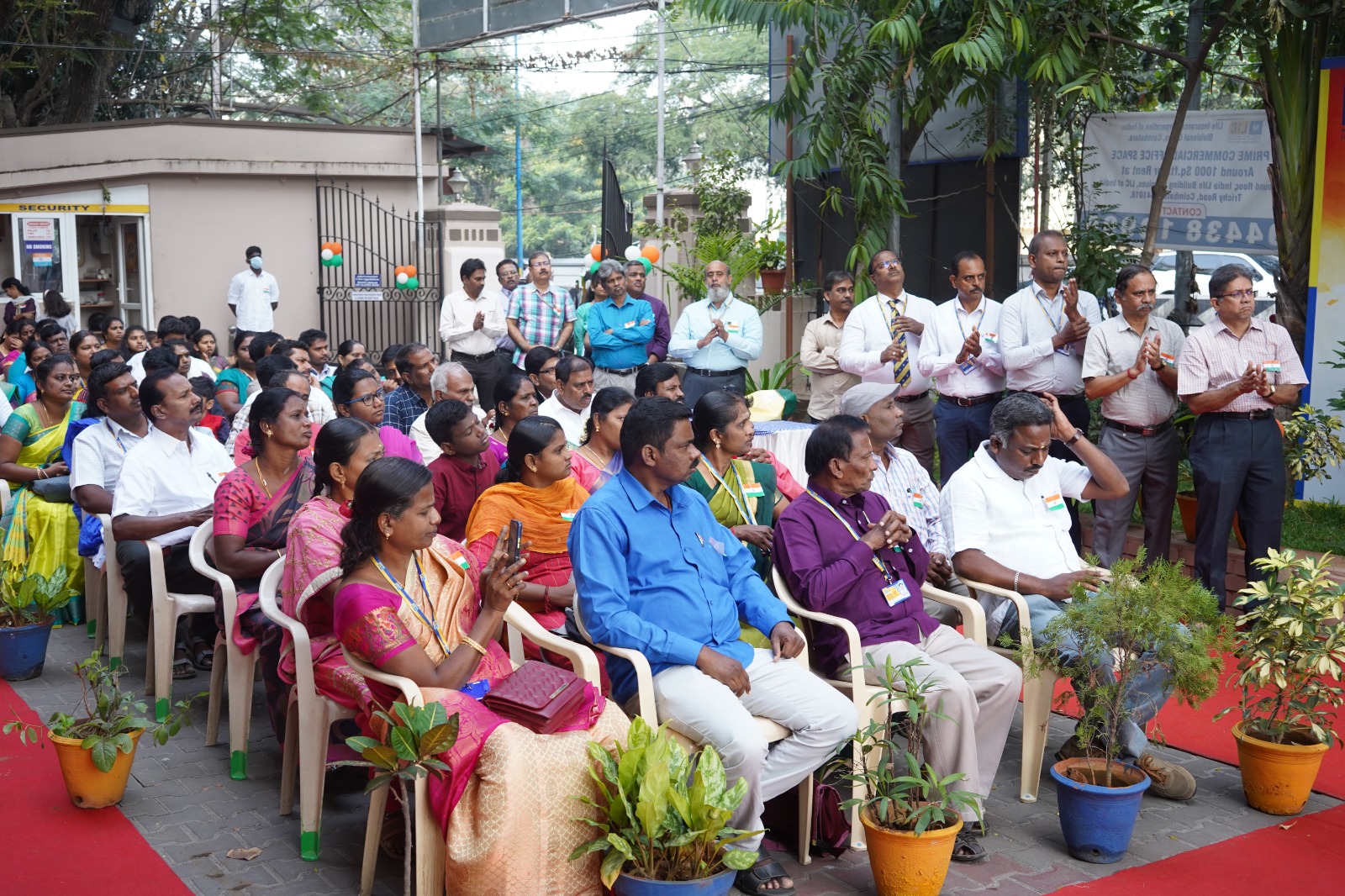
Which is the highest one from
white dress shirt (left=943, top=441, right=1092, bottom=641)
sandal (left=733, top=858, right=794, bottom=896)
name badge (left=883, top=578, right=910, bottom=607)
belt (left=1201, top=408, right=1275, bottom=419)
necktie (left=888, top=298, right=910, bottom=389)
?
necktie (left=888, top=298, right=910, bottom=389)

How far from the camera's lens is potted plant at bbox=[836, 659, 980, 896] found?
12.0 ft

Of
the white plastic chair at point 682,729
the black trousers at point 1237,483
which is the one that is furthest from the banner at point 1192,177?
the white plastic chair at point 682,729

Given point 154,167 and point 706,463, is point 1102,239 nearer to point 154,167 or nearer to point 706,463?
point 706,463

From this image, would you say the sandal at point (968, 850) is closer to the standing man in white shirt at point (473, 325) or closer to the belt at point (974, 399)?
the belt at point (974, 399)

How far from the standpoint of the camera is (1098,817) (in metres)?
4.01

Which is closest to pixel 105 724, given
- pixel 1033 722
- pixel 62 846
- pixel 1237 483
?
pixel 62 846

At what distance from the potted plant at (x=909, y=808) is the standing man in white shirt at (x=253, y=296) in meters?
12.0

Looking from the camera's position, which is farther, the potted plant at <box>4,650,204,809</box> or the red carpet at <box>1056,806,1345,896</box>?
the potted plant at <box>4,650,204,809</box>

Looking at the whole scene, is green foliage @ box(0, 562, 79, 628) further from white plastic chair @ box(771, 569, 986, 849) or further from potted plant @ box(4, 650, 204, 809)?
white plastic chair @ box(771, 569, 986, 849)

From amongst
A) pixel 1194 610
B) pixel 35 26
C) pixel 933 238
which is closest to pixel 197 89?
pixel 35 26

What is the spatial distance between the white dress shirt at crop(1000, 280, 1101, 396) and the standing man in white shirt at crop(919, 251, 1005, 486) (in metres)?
0.15

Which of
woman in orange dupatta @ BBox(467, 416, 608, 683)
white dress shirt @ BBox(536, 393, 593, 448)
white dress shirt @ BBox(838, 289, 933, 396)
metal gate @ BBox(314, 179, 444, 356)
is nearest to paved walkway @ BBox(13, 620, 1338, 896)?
woman in orange dupatta @ BBox(467, 416, 608, 683)

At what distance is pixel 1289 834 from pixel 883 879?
158cm

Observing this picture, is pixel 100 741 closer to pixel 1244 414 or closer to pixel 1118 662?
pixel 1118 662
